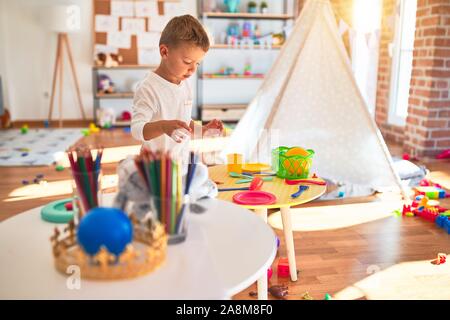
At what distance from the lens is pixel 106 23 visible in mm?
5258

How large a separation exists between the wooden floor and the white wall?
2.74 metres

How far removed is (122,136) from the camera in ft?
14.9

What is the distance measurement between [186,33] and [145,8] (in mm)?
4342

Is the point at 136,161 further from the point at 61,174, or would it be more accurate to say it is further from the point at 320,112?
the point at 61,174

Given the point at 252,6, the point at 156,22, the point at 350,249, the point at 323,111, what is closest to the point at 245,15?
the point at 252,6

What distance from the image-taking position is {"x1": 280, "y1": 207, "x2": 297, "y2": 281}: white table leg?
153 centimetres

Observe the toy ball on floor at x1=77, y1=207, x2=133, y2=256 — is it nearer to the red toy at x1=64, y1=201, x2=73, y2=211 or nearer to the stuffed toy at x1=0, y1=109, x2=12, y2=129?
the red toy at x1=64, y1=201, x2=73, y2=211

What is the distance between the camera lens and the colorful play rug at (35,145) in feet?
11.6

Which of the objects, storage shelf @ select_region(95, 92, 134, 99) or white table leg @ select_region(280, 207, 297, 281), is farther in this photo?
storage shelf @ select_region(95, 92, 134, 99)

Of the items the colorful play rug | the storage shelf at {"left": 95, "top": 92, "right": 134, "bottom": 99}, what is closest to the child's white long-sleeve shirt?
the colorful play rug

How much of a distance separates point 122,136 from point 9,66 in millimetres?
1767

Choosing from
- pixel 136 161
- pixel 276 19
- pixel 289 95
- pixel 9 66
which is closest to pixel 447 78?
pixel 289 95

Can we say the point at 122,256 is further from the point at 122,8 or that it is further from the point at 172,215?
the point at 122,8

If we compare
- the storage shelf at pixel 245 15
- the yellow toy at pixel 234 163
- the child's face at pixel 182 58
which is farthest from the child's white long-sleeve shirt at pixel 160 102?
the storage shelf at pixel 245 15
